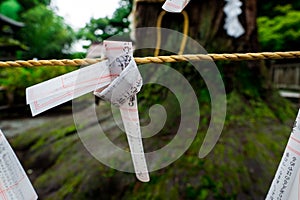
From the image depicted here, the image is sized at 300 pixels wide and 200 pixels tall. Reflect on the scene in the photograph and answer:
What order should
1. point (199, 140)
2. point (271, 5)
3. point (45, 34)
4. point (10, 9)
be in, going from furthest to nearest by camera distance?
point (10, 9), point (45, 34), point (271, 5), point (199, 140)

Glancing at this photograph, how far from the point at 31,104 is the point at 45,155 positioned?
98 centimetres

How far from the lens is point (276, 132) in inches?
38.6

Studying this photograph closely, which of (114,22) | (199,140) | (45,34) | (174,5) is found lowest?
(45,34)

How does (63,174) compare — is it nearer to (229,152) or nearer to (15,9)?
(229,152)

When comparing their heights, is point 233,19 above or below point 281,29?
above

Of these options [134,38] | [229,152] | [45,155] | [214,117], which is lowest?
[45,155]

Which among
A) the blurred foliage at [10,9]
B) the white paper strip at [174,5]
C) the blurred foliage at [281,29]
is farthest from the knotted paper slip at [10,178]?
the blurred foliage at [10,9]

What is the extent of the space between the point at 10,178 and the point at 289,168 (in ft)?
0.81

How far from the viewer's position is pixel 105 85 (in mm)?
276

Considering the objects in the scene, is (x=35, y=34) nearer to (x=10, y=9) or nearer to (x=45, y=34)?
(x=45, y=34)

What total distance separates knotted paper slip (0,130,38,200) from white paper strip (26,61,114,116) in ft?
0.16

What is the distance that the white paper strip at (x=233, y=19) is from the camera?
99 cm

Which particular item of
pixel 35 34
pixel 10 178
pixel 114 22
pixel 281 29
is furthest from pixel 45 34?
pixel 10 178

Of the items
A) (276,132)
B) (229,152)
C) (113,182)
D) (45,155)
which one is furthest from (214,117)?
(45,155)
